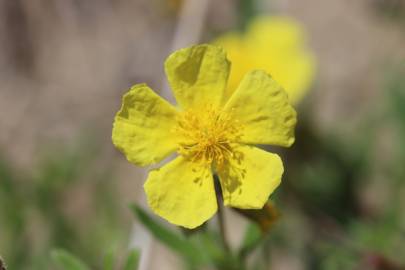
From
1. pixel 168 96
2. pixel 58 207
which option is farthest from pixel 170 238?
pixel 168 96

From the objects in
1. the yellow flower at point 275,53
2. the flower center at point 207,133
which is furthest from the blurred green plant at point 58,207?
the flower center at point 207,133

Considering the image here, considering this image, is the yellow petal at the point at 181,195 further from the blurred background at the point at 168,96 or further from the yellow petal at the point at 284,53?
the yellow petal at the point at 284,53

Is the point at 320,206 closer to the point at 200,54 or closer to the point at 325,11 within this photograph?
the point at 325,11

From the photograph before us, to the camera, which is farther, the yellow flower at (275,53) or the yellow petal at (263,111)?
the yellow flower at (275,53)

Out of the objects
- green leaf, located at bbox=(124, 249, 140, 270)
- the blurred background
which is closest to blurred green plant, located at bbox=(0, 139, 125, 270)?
the blurred background

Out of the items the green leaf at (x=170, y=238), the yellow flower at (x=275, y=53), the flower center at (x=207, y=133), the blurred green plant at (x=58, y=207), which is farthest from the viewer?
the yellow flower at (x=275, y=53)

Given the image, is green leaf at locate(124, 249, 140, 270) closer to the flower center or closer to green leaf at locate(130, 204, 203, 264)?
green leaf at locate(130, 204, 203, 264)
